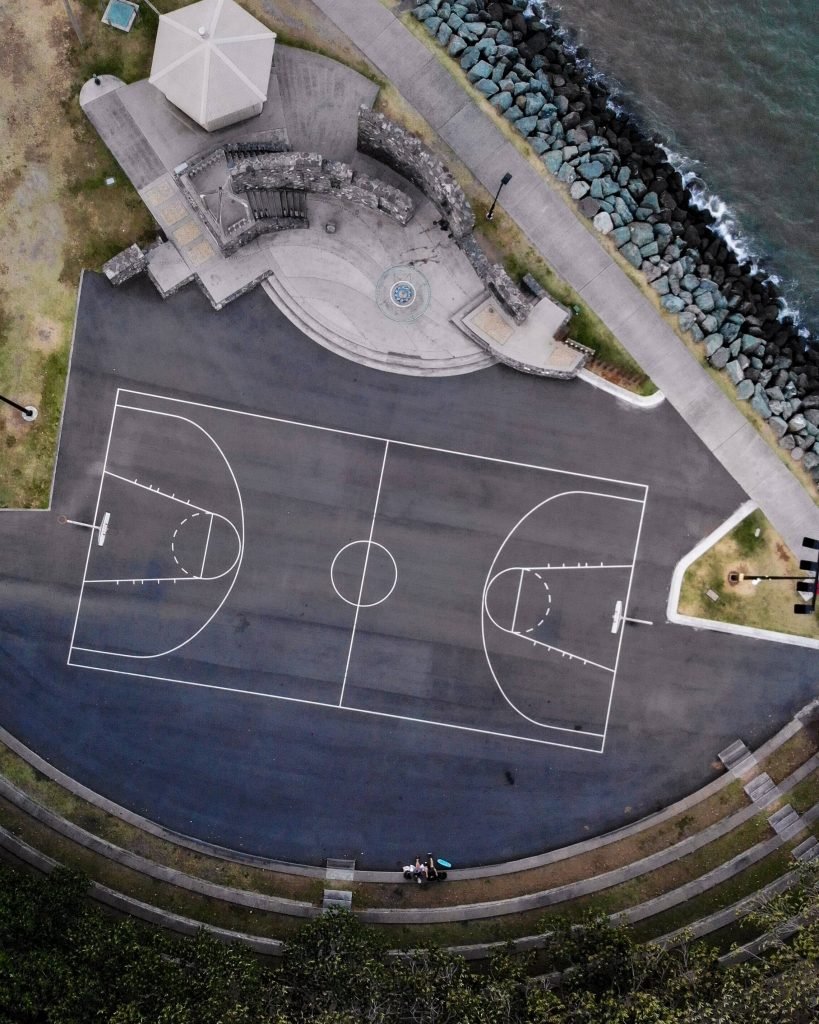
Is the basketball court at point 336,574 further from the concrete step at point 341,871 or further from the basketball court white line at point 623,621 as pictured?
the concrete step at point 341,871

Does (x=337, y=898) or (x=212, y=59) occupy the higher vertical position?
(x=212, y=59)

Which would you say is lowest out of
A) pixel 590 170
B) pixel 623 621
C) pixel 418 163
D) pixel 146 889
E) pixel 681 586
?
pixel 146 889

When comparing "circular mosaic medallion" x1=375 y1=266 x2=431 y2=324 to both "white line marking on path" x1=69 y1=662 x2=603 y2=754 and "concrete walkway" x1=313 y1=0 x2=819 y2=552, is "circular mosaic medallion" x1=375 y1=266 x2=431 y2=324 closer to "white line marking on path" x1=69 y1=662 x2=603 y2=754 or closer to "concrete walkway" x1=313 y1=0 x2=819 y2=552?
"concrete walkway" x1=313 y1=0 x2=819 y2=552

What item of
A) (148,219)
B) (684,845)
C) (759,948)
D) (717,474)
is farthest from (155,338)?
(759,948)

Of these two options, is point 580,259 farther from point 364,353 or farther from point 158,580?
point 158,580

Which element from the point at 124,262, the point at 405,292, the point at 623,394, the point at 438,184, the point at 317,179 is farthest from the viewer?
the point at 623,394

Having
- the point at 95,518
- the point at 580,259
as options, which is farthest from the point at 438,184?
the point at 95,518

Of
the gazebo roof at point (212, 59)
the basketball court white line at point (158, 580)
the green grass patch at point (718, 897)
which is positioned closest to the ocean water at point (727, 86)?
the gazebo roof at point (212, 59)
